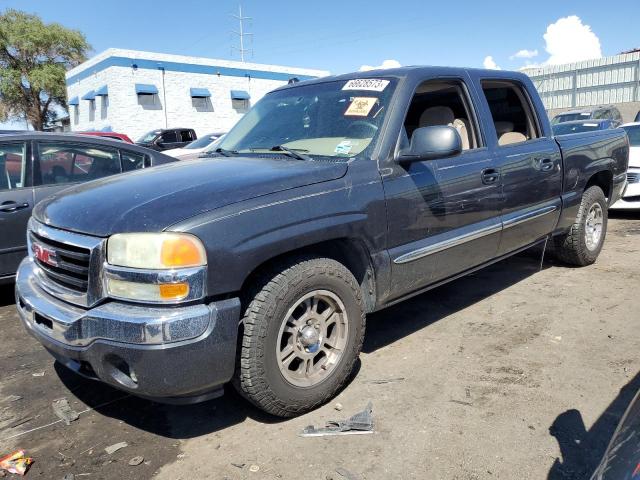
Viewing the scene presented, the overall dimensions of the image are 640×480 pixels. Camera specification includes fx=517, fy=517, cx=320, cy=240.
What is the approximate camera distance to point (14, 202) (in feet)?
15.1

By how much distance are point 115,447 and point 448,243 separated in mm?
2329

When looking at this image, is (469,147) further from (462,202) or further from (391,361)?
(391,361)

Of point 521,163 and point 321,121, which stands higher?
point 321,121

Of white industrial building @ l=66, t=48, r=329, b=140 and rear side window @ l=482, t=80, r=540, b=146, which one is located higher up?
white industrial building @ l=66, t=48, r=329, b=140

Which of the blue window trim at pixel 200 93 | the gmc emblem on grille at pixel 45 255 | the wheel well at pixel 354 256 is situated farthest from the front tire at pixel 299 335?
the blue window trim at pixel 200 93

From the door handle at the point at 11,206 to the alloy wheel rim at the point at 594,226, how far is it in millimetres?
5381

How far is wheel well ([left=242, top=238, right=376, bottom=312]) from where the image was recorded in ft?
9.45

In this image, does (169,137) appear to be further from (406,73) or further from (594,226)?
(406,73)

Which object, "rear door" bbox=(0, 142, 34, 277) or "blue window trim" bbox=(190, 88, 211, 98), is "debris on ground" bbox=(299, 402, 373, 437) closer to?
"rear door" bbox=(0, 142, 34, 277)

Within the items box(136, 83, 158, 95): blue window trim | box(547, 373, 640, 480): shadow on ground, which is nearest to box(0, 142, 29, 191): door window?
box(547, 373, 640, 480): shadow on ground

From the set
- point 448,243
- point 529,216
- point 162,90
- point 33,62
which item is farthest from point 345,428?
point 33,62

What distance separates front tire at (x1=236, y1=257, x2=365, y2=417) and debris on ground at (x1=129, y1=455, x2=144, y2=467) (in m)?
0.58

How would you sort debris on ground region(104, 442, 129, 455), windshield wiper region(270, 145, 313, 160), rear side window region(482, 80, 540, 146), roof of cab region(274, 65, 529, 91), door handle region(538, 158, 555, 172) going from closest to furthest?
1. debris on ground region(104, 442, 129, 455)
2. windshield wiper region(270, 145, 313, 160)
3. roof of cab region(274, 65, 529, 91)
4. door handle region(538, 158, 555, 172)
5. rear side window region(482, 80, 540, 146)

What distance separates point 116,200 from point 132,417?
1243mm
